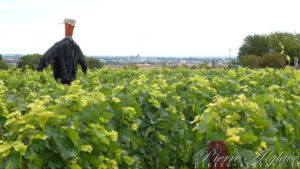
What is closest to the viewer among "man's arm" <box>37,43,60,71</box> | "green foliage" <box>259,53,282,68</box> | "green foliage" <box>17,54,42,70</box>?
"man's arm" <box>37,43,60,71</box>

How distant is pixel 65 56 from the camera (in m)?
8.40

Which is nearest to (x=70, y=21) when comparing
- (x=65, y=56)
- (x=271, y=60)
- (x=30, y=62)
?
(x=65, y=56)

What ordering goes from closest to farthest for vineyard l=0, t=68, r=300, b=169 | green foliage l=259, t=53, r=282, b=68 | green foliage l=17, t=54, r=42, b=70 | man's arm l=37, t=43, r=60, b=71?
vineyard l=0, t=68, r=300, b=169 < man's arm l=37, t=43, r=60, b=71 < green foliage l=17, t=54, r=42, b=70 < green foliage l=259, t=53, r=282, b=68

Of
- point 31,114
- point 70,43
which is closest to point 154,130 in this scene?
point 31,114

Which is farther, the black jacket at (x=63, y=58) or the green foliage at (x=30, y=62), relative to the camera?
the green foliage at (x=30, y=62)

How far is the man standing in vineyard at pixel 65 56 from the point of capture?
825cm

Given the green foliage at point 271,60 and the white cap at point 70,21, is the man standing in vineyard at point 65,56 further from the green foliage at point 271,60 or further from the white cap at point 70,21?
the green foliage at point 271,60

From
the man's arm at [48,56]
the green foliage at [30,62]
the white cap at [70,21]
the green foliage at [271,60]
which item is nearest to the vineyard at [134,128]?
the man's arm at [48,56]

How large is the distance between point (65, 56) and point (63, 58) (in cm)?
7

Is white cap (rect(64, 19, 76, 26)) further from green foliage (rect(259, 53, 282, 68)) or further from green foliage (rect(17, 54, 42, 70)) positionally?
green foliage (rect(259, 53, 282, 68))

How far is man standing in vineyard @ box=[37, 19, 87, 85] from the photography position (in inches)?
Result: 325

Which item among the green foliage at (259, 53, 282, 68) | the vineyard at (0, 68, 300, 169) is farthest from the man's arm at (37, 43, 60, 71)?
the green foliage at (259, 53, 282, 68)

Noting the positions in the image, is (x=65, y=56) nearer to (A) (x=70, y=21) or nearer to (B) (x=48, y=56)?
(B) (x=48, y=56)

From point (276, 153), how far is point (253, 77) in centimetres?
479
